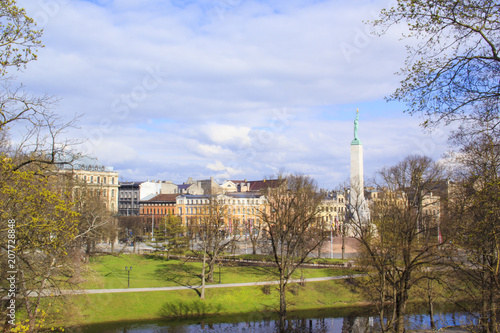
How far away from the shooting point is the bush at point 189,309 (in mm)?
37656

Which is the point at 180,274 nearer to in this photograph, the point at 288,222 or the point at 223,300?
the point at 223,300

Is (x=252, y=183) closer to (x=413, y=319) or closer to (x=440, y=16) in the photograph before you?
(x=413, y=319)

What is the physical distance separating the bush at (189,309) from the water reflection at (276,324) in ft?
4.72

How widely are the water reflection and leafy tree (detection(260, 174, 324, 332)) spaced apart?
10.1 feet

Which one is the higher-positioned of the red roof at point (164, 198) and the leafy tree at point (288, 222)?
the red roof at point (164, 198)

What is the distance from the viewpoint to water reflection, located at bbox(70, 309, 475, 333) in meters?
33.6

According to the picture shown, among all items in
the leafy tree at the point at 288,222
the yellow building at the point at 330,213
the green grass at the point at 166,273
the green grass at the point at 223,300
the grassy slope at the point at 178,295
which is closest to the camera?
the leafy tree at the point at 288,222

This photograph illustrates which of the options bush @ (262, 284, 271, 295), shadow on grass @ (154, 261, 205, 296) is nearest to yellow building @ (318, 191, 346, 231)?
bush @ (262, 284, 271, 295)

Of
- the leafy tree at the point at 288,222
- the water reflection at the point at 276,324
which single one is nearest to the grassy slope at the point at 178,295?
the water reflection at the point at 276,324

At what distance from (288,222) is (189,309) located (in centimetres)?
1200

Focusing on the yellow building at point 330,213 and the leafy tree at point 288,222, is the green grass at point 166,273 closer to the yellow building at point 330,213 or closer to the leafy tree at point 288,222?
the leafy tree at point 288,222

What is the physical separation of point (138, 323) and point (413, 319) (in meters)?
23.0

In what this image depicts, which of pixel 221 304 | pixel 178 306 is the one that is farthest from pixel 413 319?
pixel 178 306

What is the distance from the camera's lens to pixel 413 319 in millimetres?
36906
